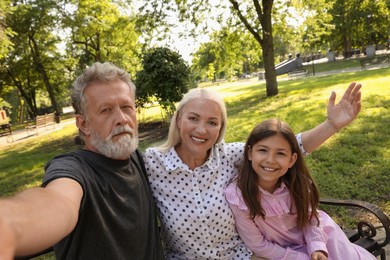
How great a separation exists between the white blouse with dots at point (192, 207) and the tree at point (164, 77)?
8732 millimetres

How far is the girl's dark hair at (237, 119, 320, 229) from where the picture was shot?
2.28m

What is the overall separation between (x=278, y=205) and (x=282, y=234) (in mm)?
229

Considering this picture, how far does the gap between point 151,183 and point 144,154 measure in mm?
226

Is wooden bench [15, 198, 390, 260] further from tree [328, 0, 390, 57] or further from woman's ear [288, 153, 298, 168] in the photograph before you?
tree [328, 0, 390, 57]

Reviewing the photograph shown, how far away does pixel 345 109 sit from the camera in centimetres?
262

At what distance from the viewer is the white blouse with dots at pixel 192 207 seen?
2.19 metres

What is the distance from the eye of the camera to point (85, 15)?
Answer: 23.3 metres

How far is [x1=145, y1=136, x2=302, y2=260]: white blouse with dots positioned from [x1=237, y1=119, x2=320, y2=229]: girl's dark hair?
16 cm

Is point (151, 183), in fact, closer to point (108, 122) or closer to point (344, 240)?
point (108, 122)

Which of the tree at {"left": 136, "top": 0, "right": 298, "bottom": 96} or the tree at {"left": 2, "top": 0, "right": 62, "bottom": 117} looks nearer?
the tree at {"left": 136, "top": 0, "right": 298, "bottom": 96}

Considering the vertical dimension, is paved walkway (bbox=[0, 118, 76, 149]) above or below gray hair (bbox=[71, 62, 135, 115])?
below

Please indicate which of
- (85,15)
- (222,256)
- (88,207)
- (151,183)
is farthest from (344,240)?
(85,15)

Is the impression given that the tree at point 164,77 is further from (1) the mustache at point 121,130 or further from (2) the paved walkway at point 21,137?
(1) the mustache at point 121,130

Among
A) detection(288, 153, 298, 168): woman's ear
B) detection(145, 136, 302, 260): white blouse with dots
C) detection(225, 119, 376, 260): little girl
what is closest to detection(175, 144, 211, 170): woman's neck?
detection(145, 136, 302, 260): white blouse with dots
